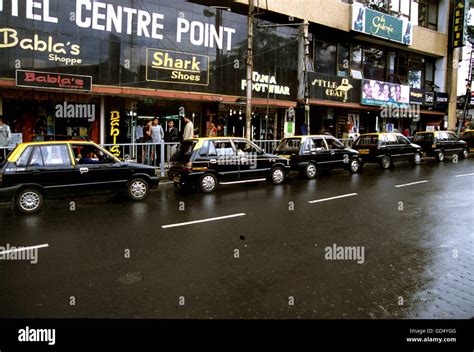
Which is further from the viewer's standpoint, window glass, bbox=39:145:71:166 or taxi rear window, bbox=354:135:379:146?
taxi rear window, bbox=354:135:379:146

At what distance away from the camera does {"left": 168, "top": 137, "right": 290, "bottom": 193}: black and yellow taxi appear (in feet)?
39.8

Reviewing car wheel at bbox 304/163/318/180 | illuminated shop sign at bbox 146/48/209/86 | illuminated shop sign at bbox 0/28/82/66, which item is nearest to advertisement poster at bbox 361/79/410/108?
car wheel at bbox 304/163/318/180

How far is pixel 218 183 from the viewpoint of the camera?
41.1 feet

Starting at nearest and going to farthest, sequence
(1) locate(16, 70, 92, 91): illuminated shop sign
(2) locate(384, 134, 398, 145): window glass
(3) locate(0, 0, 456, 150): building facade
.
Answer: (1) locate(16, 70, 92, 91): illuminated shop sign, (3) locate(0, 0, 456, 150): building facade, (2) locate(384, 134, 398, 145): window glass

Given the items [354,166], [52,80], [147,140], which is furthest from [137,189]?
[354,166]

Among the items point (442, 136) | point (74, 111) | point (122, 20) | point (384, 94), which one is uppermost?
point (122, 20)

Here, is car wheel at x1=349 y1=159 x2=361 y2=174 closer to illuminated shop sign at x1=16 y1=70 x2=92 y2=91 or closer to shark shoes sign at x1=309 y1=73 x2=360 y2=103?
shark shoes sign at x1=309 y1=73 x2=360 y2=103

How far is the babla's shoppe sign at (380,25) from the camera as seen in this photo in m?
23.4

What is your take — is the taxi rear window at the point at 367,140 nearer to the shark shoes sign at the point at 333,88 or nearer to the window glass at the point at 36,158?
the shark shoes sign at the point at 333,88

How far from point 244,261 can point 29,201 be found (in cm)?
579

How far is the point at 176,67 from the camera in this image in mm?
16906

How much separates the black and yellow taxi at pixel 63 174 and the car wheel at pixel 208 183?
150cm

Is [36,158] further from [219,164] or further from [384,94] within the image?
[384,94]

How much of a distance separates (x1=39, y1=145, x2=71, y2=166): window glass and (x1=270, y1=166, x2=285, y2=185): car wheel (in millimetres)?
6369
